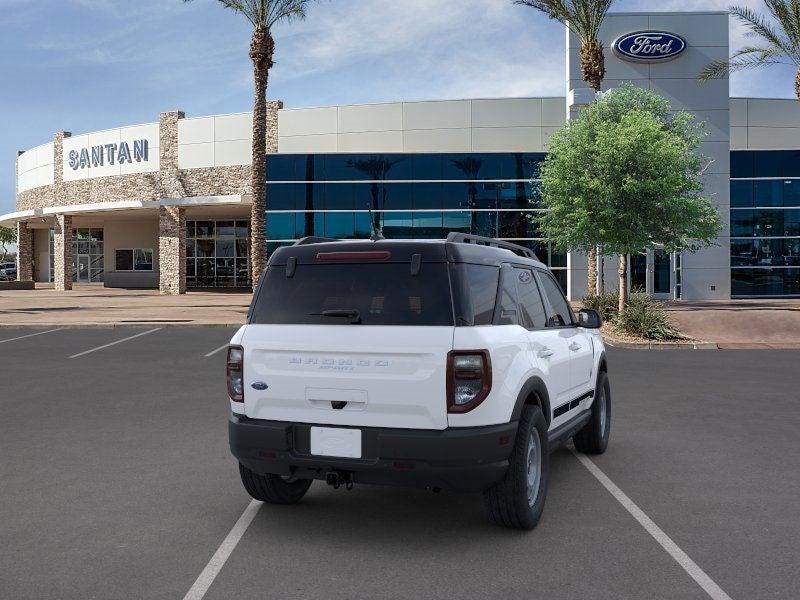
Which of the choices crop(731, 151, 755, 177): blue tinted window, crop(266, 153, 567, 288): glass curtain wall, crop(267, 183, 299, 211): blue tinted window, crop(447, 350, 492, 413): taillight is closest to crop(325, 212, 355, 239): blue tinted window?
crop(266, 153, 567, 288): glass curtain wall

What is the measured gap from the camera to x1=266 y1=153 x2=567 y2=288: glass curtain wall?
34.0m

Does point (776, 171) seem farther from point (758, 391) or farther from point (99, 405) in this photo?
point (99, 405)

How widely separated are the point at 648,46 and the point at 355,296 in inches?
1226

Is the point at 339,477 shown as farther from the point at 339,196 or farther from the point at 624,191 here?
the point at 339,196

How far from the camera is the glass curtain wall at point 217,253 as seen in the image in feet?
156

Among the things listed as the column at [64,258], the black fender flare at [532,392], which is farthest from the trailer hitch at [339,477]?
the column at [64,258]

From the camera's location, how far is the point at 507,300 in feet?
16.3

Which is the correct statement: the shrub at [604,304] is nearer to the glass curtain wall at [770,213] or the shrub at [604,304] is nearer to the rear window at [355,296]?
the glass curtain wall at [770,213]

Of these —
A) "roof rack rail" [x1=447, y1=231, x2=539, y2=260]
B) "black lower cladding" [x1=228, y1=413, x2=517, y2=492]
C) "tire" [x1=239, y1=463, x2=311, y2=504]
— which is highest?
"roof rack rail" [x1=447, y1=231, x2=539, y2=260]

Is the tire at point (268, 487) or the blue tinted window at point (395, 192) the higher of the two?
the blue tinted window at point (395, 192)

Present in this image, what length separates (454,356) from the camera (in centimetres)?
422

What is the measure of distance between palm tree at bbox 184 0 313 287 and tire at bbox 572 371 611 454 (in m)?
19.4

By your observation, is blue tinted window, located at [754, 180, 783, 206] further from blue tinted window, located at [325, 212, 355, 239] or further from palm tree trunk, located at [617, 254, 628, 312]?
blue tinted window, located at [325, 212, 355, 239]

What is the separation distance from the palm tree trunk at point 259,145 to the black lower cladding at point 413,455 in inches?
826
